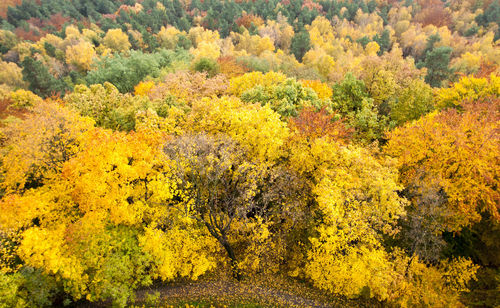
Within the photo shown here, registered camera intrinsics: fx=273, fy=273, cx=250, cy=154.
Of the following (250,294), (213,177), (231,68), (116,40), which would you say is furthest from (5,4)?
(250,294)

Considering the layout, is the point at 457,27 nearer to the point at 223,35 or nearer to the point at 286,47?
the point at 286,47

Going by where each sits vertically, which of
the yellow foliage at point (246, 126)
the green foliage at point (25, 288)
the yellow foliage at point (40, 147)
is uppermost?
the yellow foliage at point (246, 126)

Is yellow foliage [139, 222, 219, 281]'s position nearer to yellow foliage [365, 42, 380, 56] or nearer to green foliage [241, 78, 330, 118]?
green foliage [241, 78, 330, 118]

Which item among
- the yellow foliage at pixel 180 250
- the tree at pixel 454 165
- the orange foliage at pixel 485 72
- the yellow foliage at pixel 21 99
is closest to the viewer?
the yellow foliage at pixel 180 250

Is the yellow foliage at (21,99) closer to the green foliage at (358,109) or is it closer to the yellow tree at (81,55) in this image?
the yellow tree at (81,55)

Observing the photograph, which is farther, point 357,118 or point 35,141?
point 357,118

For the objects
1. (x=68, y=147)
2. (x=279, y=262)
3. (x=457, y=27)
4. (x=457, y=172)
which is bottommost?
(x=279, y=262)

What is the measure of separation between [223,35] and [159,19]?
95.9 feet

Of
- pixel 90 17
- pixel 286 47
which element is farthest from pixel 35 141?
pixel 90 17

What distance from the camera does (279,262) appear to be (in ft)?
94.4

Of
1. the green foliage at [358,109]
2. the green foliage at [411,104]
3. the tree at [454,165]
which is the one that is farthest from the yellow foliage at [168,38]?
the tree at [454,165]

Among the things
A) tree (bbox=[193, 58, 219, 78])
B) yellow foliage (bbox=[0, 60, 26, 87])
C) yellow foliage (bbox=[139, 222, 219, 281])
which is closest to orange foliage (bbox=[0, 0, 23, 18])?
yellow foliage (bbox=[0, 60, 26, 87])

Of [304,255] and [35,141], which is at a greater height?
[35,141]

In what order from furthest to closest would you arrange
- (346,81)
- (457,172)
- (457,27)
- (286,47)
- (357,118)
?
(457,27) < (286,47) < (346,81) < (357,118) < (457,172)
